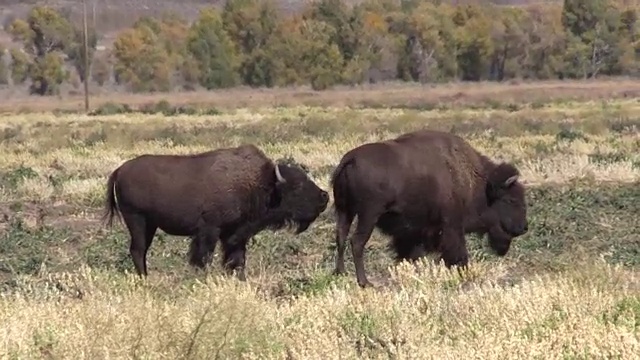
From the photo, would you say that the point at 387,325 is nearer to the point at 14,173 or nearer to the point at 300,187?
the point at 300,187

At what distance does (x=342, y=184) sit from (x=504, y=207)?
1.95m

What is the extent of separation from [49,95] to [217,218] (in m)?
94.3

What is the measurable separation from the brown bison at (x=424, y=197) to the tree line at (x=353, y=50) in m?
86.2

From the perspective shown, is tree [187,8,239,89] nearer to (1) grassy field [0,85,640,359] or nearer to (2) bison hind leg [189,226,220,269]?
(1) grassy field [0,85,640,359]

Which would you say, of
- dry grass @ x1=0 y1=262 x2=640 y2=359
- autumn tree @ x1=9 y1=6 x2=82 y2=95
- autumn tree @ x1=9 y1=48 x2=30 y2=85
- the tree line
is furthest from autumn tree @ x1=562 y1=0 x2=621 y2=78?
dry grass @ x1=0 y1=262 x2=640 y2=359

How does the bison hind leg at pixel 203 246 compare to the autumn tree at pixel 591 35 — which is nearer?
the bison hind leg at pixel 203 246

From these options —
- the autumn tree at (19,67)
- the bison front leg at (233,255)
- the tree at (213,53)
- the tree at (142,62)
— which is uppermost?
the bison front leg at (233,255)

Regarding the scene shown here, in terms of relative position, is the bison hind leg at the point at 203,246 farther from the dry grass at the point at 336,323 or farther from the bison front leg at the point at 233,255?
the dry grass at the point at 336,323

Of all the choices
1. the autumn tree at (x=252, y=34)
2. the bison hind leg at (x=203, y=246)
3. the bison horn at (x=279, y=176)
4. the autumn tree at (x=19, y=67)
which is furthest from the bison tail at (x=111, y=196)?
the autumn tree at (x=19, y=67)

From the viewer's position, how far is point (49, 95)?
338ft

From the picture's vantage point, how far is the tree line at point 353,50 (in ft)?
334

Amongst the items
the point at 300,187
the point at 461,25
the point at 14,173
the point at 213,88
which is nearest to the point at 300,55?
the point at 213,88

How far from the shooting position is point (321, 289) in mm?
9961

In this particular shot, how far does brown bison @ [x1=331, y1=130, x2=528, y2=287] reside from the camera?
11.4 m
